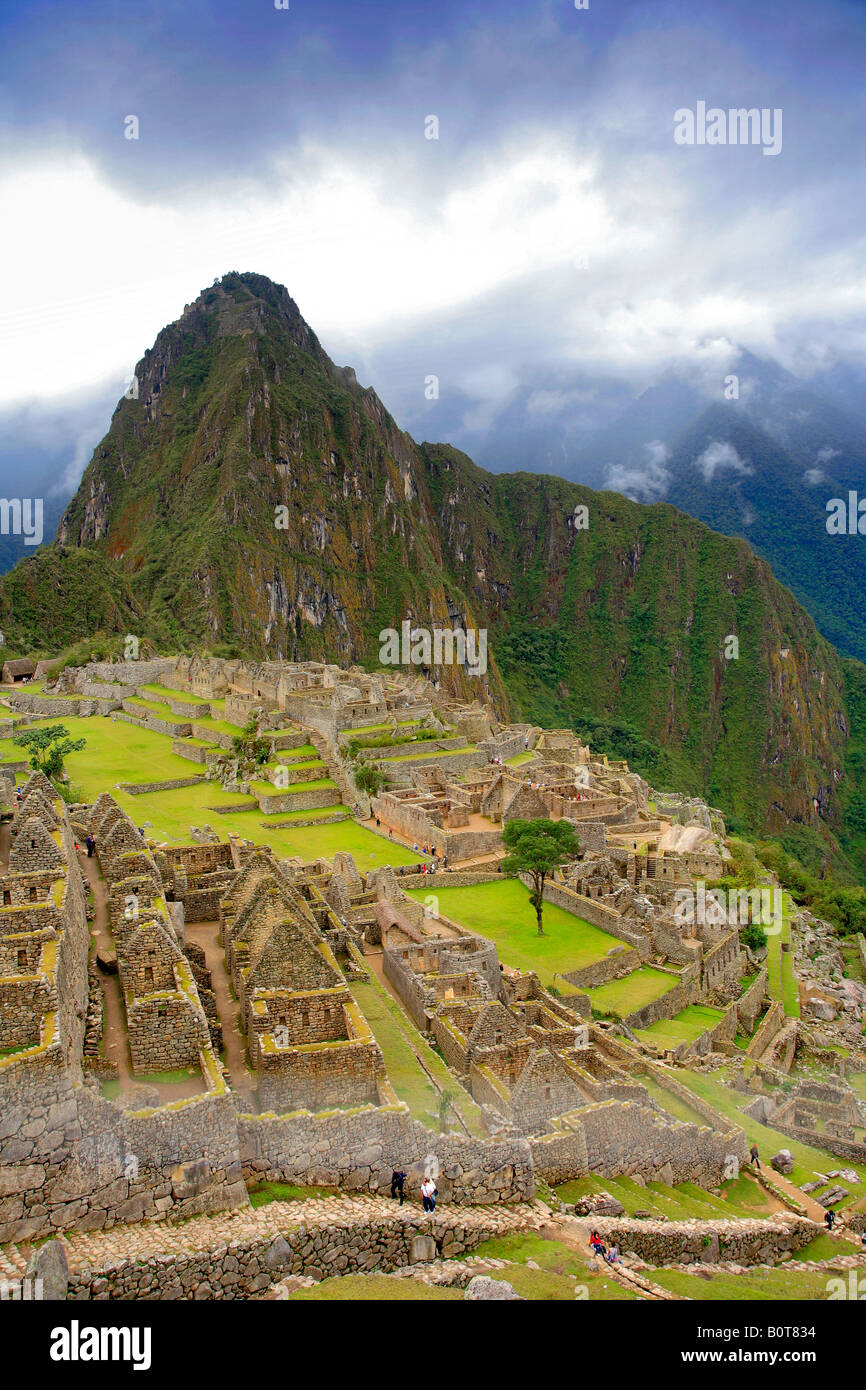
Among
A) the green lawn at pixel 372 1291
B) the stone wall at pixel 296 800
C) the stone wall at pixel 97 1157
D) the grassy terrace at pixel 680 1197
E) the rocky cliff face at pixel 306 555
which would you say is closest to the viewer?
the stone wall at pixel 97 1157

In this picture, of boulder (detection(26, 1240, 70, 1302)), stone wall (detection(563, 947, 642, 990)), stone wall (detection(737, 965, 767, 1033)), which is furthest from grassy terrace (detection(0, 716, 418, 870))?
boulder (detection(26, 1240, 70, 1302))

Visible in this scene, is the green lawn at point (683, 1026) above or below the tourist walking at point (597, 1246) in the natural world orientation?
below

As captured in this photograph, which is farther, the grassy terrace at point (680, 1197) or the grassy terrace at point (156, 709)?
the grassy terrace at point (156, 709)

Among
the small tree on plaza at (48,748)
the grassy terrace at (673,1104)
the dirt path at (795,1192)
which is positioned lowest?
the dirt path at (795,1192)

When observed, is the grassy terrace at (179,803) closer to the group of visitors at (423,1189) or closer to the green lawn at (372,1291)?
the group of visitors at (423,1189)

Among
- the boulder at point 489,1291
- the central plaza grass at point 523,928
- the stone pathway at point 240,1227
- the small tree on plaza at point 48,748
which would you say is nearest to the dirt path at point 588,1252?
the stone pathway at point 240,1227

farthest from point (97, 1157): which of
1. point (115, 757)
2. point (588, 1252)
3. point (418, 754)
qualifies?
point (418, 754)
